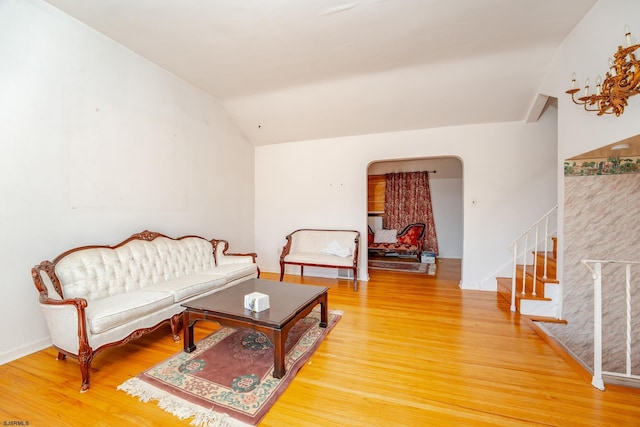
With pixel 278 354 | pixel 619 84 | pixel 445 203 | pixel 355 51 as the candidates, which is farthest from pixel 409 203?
pixel 278 354

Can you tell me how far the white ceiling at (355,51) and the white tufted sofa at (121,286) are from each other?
2261mm

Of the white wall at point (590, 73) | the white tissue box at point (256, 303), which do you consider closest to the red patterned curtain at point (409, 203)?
the white wall at point (590, 73)

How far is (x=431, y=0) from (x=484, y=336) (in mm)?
3178

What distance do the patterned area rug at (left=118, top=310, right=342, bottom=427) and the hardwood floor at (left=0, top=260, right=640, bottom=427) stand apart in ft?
0.25

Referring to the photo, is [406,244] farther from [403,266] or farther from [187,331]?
[187,331]

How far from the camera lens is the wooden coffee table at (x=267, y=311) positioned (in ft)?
6.47

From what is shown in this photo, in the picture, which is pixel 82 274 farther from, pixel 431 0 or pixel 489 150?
pixel 489 150

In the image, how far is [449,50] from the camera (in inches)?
118

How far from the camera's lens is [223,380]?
1922 millimetres

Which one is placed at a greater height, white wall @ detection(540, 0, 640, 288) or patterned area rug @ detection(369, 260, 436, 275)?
white wall @ detection(540, 0, 640, 288)

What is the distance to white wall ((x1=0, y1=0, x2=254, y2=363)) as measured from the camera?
2.23 m

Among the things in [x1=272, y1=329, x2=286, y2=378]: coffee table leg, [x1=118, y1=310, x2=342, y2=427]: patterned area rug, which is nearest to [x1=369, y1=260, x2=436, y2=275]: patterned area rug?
[x1=118, y1=310, x2=342, y2=427]: patterned area rug

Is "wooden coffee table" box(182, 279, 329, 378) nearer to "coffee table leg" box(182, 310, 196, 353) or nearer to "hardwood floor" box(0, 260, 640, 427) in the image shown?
"coffee table leg" box(182, 310, 196, 353)

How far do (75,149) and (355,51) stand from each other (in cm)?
313
